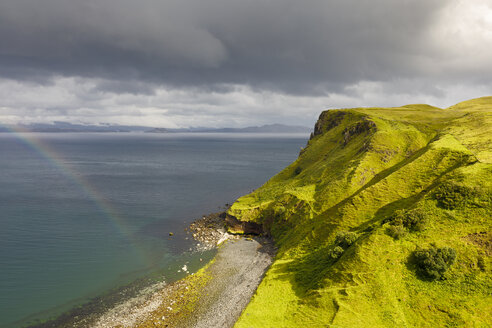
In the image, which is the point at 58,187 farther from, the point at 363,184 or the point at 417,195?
the point at 417,195

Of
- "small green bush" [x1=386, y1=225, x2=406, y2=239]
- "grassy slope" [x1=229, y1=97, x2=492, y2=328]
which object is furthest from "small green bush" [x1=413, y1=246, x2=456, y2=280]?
A: "small green bush" [x1=386, y1=225, x2=406, y2=239]

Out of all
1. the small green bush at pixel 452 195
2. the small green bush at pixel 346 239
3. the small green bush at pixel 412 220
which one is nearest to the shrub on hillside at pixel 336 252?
the small green bush at pixel 346 239

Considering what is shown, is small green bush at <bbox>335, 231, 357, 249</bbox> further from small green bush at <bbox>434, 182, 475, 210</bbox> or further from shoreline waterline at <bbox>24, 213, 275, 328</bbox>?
shoreline waterline at <bbox>24, 213, 275, 328</bbox>

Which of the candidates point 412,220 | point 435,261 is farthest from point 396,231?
point 435,261

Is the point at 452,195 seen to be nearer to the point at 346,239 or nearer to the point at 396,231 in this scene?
the point at 396,231

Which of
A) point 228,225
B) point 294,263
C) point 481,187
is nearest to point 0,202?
point 228,225

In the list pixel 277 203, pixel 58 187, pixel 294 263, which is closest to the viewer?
pixel 294 263
